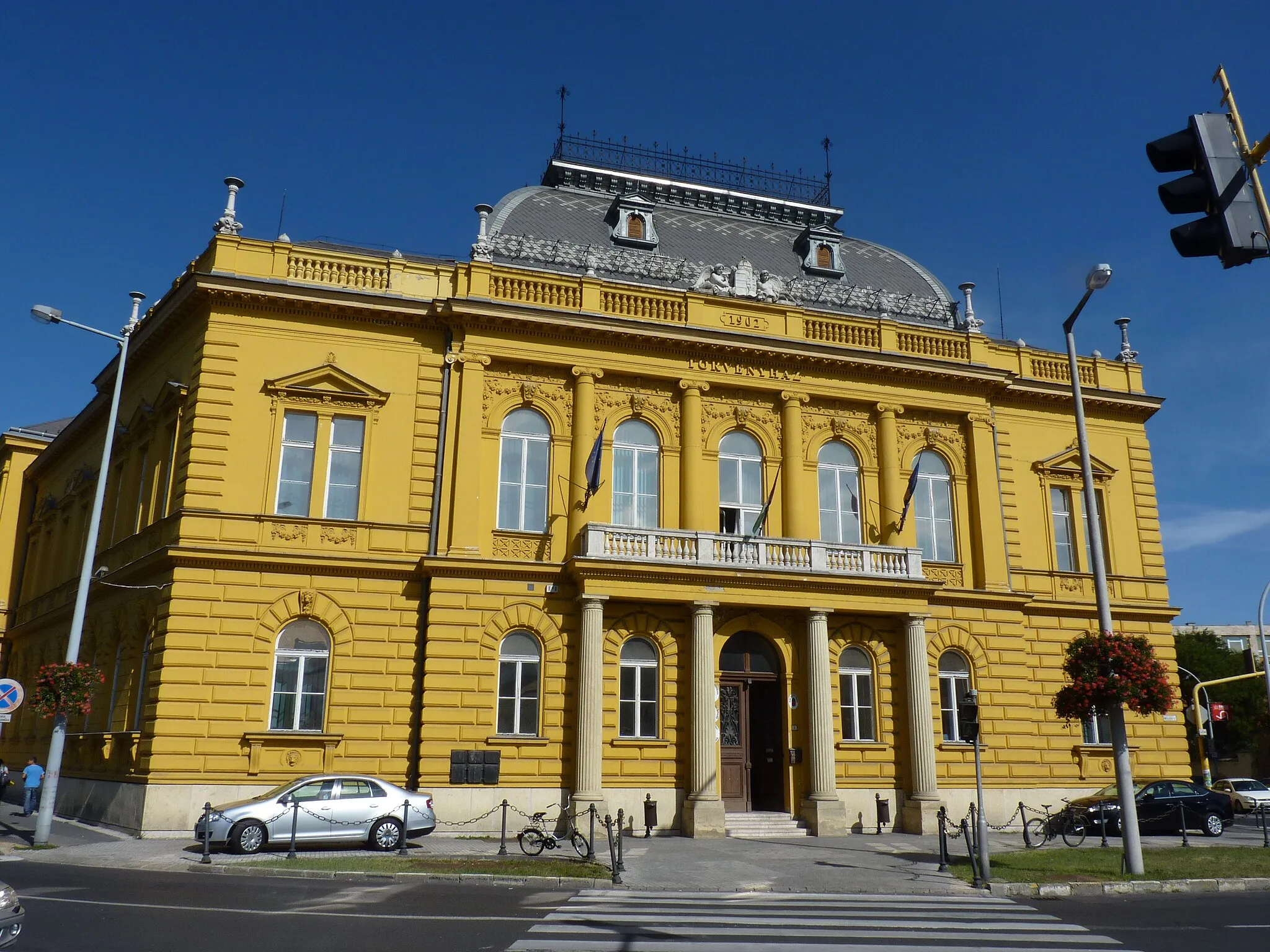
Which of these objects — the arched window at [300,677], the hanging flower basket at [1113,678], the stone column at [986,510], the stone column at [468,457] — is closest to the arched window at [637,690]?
the stone column at [468,457]

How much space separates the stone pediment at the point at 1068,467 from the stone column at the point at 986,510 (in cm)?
199

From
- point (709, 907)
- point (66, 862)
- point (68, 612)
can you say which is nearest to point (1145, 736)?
point (709, 907)

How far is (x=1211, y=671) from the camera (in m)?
61.9

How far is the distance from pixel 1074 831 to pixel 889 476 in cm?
1030

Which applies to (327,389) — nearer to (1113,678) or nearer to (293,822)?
(293,822)

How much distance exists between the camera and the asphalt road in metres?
10.8

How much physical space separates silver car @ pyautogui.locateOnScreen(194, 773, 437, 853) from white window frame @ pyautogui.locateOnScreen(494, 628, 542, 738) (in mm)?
3820

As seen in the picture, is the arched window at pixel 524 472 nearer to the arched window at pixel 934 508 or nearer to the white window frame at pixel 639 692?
the white window frame at pixel 639 692

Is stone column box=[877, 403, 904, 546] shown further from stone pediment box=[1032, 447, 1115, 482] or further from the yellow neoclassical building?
stone pediment box=[1032, 447, 1115, 482]

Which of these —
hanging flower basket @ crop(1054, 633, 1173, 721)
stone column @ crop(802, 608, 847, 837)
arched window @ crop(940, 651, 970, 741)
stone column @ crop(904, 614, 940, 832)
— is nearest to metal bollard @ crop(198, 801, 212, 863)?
stone column @ crop(802, 608, 847, 837)

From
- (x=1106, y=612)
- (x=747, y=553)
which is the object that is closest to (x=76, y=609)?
(x=747, y=553)

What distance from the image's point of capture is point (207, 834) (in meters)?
17.7

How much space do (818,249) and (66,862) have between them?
87.8 feet

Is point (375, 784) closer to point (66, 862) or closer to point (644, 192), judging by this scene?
point (66, 862)
